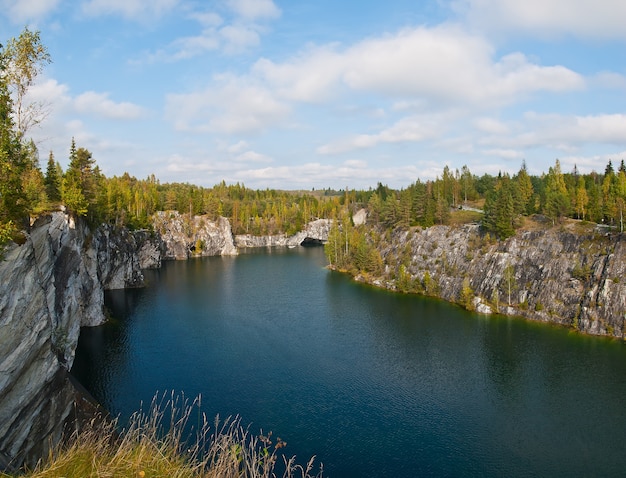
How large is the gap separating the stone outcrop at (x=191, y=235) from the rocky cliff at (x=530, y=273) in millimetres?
65406

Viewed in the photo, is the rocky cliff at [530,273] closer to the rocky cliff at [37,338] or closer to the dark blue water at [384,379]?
the dark blue water at [384,379]

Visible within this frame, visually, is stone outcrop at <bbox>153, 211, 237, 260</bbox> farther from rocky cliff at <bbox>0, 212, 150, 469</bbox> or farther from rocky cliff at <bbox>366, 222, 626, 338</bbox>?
rocky cliff at <bbox>0, 212, 150, 469</bbox>

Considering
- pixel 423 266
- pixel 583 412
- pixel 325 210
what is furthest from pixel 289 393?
pixel 325 210

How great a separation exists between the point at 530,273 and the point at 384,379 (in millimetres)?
37820

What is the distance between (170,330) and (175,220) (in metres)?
79.0

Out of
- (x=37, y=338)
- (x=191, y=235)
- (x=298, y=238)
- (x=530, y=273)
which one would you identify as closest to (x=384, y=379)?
(x=37, y=338)

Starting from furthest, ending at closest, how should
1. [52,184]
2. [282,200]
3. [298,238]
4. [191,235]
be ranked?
[282,200] < [298,238] < [191,235] < [52,184]

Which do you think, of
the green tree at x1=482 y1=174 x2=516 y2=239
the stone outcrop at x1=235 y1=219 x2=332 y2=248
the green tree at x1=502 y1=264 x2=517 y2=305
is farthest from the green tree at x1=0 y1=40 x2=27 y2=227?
the stone outcrop at x1=235 y1=219 x2=332 y2=248

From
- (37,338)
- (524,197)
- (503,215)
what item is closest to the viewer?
(37,338)

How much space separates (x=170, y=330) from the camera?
55.4 meters

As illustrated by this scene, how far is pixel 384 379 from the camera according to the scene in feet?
135

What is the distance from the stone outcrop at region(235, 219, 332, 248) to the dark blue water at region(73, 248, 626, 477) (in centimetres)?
8936

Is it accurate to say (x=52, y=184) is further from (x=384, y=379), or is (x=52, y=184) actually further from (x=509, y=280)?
(x=509, y=280)

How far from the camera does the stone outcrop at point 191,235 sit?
411ft
